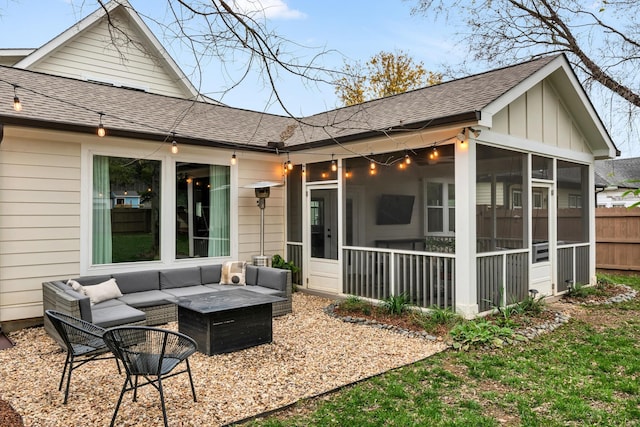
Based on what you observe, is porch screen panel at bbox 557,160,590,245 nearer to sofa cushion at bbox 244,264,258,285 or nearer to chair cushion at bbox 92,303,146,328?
sofa cushion at bbox 244,264,258,285

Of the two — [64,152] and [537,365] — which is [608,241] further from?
[64,152]

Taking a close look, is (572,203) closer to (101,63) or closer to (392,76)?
(101,63)

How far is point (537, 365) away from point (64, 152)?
Result: 271 inches

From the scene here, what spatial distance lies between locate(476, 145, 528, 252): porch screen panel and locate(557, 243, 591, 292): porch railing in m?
1.72

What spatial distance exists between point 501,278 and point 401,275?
154cm

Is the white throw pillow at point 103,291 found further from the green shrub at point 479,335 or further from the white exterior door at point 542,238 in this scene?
the white exterior door at point 542,238

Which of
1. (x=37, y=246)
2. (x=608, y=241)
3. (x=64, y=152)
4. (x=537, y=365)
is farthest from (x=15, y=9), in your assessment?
(x=608, y=241)

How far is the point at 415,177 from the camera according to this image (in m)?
7.56

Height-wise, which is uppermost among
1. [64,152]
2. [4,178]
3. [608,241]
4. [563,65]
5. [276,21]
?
[563,65]

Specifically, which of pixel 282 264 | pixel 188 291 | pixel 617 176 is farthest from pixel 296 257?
pixel 617 176

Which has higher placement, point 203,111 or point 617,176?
point 203,111

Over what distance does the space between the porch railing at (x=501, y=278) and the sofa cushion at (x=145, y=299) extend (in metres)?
4.50

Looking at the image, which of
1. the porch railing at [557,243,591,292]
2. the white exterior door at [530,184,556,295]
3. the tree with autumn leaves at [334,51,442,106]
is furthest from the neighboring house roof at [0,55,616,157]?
the tree with autumn leaves at [334,51,442,106]

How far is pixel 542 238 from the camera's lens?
760 centimetres
